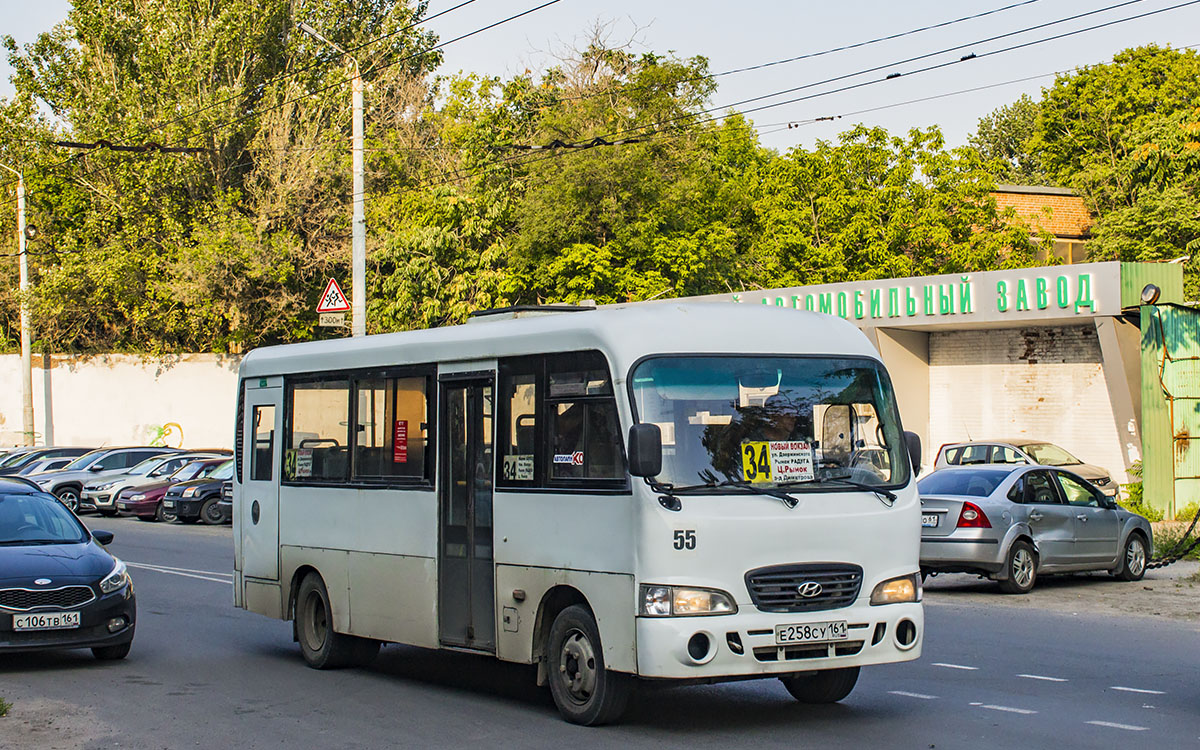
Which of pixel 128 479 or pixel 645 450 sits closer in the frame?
pixel 645 450

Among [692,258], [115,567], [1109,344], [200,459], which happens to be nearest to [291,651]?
[115,567]

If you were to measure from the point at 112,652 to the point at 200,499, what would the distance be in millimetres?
19509

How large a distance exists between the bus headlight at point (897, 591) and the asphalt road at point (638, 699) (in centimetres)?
76

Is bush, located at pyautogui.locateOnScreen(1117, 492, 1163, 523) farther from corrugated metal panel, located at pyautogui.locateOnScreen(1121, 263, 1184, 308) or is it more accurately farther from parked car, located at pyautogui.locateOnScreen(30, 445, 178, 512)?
parked car, located at pyautogui.locateOnScreen(30, 445, 178, 512)

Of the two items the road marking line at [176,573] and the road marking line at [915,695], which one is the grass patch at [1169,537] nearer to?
the road marking line at [915,695]

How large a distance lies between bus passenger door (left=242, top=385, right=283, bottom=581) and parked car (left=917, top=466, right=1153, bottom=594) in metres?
7.29

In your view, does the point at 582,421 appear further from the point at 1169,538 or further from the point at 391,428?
the point at 1169,538

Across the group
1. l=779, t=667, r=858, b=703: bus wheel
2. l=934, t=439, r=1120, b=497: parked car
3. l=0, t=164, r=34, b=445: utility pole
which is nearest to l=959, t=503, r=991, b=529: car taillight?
l=779, t=667, r=858, b=703: bus wheel

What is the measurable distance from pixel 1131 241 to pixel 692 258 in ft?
47.3

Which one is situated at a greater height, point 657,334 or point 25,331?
point 25,331

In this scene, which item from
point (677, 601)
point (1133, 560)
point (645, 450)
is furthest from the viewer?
point (1133, 560)

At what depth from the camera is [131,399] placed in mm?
47844

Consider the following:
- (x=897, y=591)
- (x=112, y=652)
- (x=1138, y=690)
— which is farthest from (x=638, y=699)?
(x=112, y=652)

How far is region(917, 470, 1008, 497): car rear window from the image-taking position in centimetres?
1636
